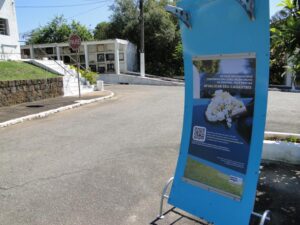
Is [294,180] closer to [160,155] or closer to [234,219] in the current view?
[234,219]

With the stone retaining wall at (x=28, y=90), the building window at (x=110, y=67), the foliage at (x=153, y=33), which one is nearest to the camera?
the stone retaining wall at (x=28, y=90)

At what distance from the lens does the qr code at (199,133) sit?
134 inches

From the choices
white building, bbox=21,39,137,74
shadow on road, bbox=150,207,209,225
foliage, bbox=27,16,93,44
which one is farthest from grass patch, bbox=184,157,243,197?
foliage, bbox=27,16,93,44

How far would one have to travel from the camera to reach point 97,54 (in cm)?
2833

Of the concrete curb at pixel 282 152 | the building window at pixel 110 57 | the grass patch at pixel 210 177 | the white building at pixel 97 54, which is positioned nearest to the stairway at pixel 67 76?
the white building at pixel 97 54

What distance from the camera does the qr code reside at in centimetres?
340

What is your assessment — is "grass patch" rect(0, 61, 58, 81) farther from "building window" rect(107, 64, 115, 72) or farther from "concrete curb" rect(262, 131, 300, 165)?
"building window" rect(107, 64, 115, 72)

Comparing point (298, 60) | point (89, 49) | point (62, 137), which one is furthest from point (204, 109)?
point (89, 49)

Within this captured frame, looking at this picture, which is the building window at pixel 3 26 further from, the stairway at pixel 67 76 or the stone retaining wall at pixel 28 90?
the stone retaining wall at pixel 28 90

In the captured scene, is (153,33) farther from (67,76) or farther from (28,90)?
(28,90)

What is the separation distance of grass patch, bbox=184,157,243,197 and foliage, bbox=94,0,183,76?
27.4 m

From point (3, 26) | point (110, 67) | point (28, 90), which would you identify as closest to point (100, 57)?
point (110, 67)

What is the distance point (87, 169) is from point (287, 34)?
3.88 metres

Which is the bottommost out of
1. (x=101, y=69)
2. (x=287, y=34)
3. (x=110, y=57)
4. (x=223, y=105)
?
(x=101, y=69)
